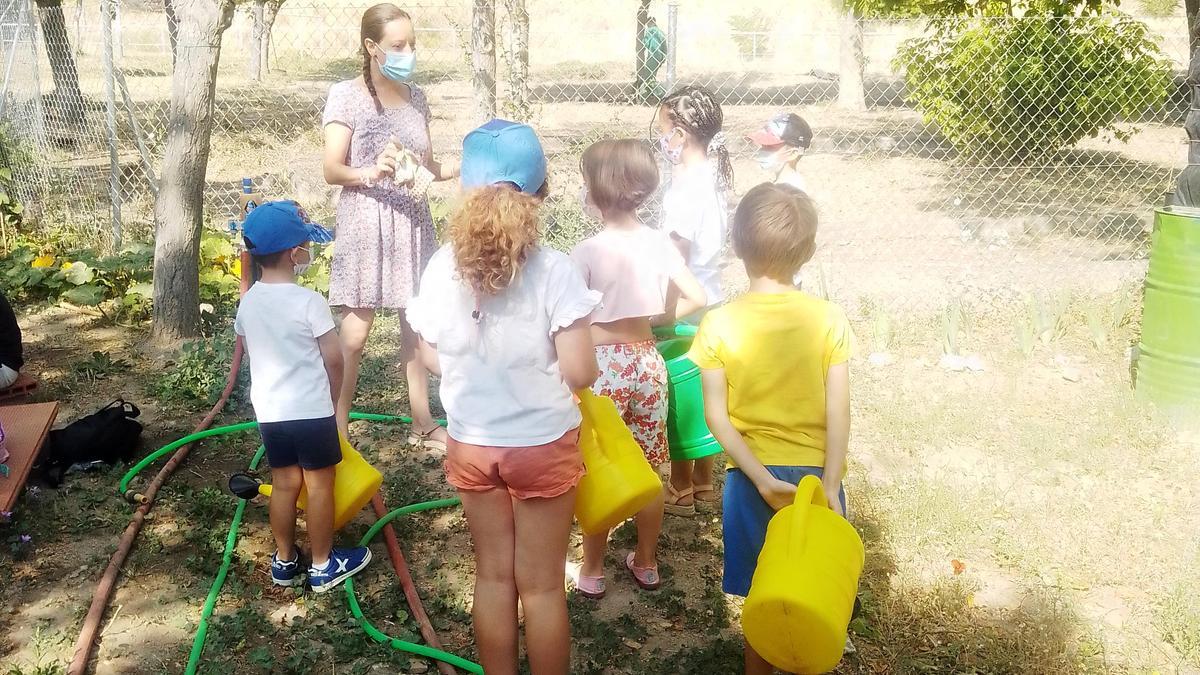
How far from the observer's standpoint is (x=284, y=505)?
3.04 metres

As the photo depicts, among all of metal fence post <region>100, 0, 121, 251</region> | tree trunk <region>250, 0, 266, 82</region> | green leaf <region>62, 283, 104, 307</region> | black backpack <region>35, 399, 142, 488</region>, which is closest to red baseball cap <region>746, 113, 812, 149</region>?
black backpack <region>35, 399, 142, 488</region>

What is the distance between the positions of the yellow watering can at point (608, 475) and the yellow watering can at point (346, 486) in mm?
998

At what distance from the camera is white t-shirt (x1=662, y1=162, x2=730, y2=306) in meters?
3.22

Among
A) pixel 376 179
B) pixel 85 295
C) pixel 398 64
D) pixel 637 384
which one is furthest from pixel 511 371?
pixel 85 295

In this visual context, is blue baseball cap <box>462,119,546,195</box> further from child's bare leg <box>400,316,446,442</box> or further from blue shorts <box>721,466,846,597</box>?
child's bare leg <box>400,316,446,442</box>

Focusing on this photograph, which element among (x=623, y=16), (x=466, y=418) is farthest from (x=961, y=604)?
(x=623, y=16)

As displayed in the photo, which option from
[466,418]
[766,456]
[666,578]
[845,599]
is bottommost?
[666,578]

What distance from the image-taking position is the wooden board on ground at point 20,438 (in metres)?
3.33

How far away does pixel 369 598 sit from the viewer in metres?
3.12

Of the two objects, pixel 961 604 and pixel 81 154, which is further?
pixel 81 154

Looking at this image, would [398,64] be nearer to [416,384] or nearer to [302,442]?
[416,384]

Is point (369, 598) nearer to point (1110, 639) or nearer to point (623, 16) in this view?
point (1110, 639)

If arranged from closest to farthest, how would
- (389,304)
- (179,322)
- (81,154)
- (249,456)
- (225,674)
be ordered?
(225,674) < (389,304) < (249,456) < (179,322) < (81,154)

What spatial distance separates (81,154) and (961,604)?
10463 millimetres
